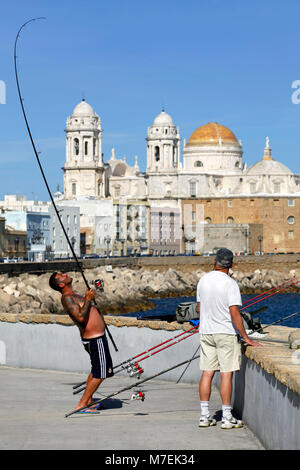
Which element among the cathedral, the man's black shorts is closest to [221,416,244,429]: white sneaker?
the man's black shorts

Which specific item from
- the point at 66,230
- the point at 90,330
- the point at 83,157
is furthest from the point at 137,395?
the point at 83,157

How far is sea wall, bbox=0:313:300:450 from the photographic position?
5.02 meters

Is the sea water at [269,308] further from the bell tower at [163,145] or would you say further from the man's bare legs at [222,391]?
the bell tower at [163,145]

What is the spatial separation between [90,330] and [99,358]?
0.23 metres

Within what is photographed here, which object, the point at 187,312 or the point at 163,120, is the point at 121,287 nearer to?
the point at 187,312

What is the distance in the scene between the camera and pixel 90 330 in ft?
22.3

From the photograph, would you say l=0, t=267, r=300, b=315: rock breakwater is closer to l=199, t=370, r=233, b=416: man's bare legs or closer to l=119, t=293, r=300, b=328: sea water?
l=119, t=293, r=300, b=328: sea water

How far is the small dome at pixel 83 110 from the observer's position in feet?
345

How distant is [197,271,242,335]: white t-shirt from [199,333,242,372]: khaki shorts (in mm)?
48

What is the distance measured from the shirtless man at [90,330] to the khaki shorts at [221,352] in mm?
992

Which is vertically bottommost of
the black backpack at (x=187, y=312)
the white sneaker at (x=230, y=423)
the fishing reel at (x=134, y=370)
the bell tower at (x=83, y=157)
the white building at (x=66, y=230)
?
the white sneaker at (x=230, y=423)

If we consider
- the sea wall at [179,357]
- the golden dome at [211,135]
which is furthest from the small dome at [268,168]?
the sea wall at [179,357]

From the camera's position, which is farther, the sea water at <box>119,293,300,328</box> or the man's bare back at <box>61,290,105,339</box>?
the sea water at <box>119,293,300,328</box>
